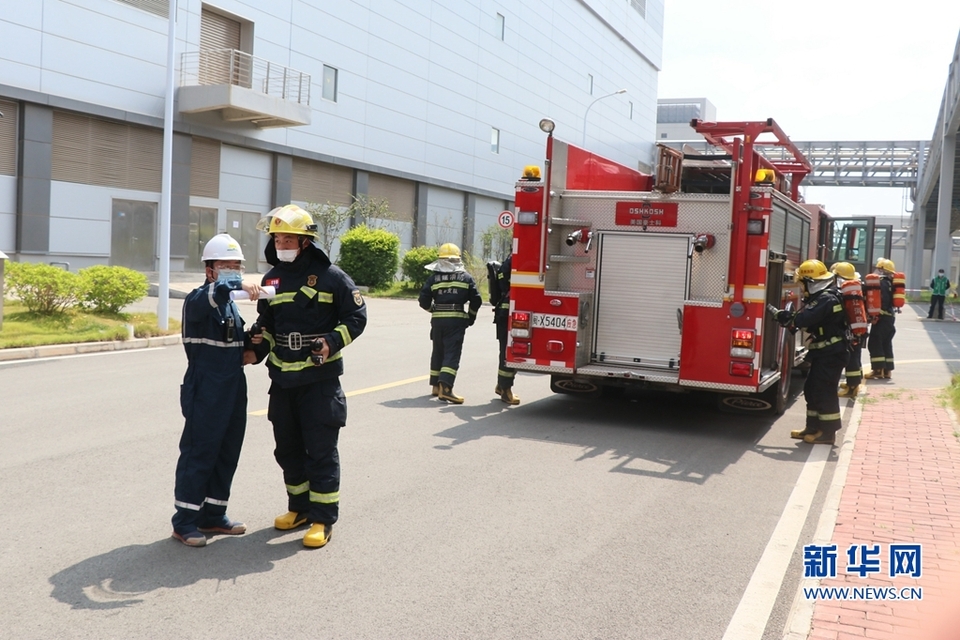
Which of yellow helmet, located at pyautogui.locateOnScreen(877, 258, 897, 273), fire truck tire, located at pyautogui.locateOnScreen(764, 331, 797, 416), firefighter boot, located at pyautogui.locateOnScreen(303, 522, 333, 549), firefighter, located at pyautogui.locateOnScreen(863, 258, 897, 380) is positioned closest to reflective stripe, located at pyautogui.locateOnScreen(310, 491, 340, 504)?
firefighter boot, located at pyautogui.locateOnScreen(303, 522, 333, 549)

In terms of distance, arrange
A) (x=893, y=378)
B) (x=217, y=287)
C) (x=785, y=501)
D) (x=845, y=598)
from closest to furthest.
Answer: (x=845, y=598)
(x=217, y=287)
(x=785, y=501)
(x=893, y=378)

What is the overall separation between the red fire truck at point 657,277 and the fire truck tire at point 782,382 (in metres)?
0.03

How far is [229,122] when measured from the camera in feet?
97.0

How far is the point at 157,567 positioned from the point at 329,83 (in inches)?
1235

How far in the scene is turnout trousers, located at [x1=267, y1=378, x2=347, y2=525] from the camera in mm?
5211

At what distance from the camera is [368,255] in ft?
105

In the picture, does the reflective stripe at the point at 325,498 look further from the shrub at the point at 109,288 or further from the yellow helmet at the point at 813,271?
the shrub at the point at 109,288

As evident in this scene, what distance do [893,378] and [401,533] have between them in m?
11.5

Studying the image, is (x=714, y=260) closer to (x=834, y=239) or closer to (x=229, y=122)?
(x=834, y=239)

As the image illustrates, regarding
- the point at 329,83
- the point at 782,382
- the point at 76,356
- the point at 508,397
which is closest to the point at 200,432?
the point at 508,397

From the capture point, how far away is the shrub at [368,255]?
32.1 m

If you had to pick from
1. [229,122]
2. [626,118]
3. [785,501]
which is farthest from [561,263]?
[626,118]

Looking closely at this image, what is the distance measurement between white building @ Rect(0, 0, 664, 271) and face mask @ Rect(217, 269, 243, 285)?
21.3 metres

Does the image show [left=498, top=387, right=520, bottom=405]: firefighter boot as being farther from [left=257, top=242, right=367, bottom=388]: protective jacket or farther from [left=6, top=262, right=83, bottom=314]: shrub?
[left=6, top=262, right=83, bottom=314]: shrub
